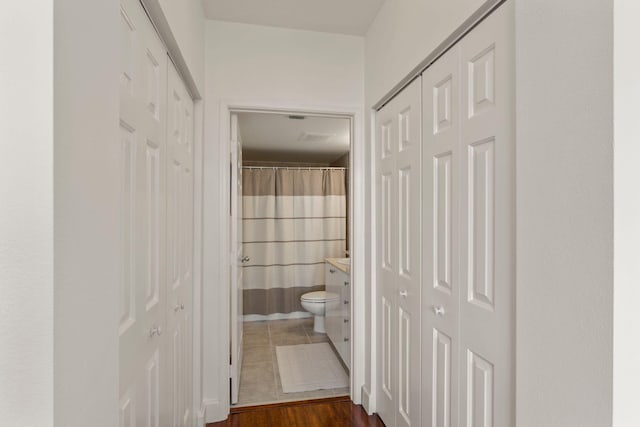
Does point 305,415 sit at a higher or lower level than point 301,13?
lower

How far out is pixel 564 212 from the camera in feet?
2.62

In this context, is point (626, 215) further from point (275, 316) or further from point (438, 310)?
point (275, 316)

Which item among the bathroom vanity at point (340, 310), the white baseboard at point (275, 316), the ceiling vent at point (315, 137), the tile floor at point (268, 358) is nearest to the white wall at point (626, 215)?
the bathroom vanity at point (340, 310)

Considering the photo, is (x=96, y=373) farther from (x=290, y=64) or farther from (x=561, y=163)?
Answer: (x=290, y=64)

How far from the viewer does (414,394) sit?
1.70 metres

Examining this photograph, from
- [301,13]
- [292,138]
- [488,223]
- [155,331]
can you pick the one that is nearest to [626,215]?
[488,223]

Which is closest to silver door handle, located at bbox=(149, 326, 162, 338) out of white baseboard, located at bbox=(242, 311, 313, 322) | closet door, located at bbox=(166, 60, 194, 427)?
closet door, located at bbox=(166, 60, 194, 427)

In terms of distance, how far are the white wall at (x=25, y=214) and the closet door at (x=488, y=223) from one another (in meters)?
1.09

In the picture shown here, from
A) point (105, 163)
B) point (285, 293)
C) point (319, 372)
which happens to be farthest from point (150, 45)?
point (285, 293)

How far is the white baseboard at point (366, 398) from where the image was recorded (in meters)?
2.24

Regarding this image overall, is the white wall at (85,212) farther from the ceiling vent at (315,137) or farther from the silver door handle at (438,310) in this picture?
the ceiling vent at (315,137)

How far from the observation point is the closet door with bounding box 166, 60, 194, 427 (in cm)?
150

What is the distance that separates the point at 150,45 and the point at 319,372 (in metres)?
2.56

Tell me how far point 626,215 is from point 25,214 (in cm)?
97
